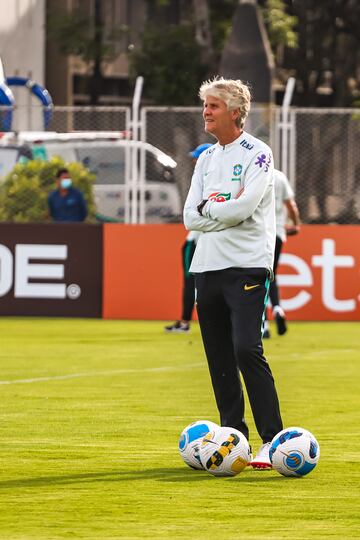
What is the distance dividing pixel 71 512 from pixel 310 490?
1.30 metres

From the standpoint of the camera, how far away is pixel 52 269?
71.1ft

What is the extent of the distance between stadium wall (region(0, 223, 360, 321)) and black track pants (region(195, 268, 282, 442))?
12.7m

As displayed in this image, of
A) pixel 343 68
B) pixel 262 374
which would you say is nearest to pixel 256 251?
pixel 262 374

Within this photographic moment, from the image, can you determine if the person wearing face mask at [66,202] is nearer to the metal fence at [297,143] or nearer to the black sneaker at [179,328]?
the metal fence at [297,143]

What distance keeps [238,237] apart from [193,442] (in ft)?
3.51

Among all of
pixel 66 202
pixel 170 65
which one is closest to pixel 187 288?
pixel 66 202

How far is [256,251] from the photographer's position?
865 cm

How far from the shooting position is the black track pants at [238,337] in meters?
8.57

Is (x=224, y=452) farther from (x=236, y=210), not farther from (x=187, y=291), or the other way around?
(x=187, y=291)

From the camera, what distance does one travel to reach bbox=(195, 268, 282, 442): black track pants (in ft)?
28.1

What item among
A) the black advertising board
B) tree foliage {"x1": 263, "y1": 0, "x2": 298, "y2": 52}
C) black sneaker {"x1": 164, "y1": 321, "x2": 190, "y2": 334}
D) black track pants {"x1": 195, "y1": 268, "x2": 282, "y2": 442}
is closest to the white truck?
the black advertising board

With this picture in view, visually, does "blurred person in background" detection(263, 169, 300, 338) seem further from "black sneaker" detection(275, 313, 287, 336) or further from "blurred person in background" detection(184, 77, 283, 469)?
"blurred person in background" detection(184, 77, 283, 469)

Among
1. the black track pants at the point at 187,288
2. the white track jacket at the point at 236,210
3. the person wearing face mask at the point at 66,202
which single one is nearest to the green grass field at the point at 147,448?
the black track pants at the point at 187,288

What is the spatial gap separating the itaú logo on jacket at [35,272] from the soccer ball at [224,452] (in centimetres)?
1314
